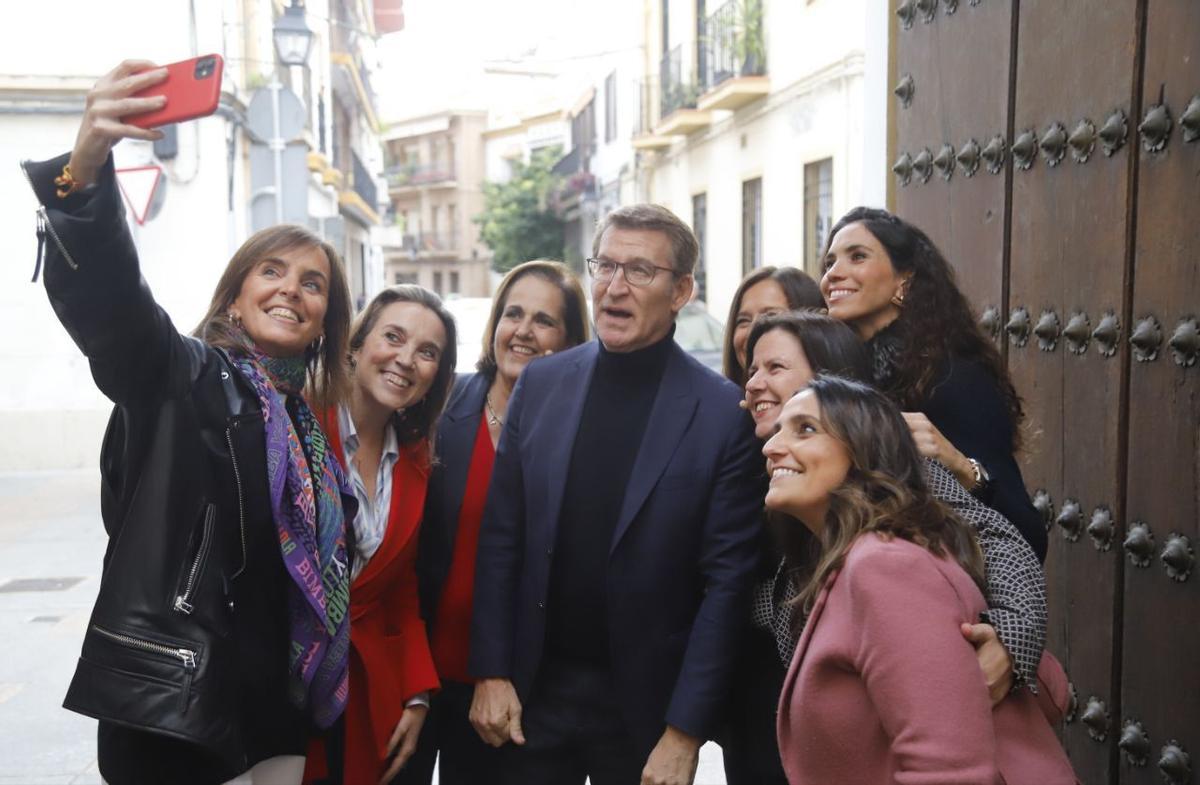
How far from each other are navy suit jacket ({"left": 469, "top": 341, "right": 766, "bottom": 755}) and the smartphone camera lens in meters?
1.30

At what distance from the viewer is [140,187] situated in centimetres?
1092

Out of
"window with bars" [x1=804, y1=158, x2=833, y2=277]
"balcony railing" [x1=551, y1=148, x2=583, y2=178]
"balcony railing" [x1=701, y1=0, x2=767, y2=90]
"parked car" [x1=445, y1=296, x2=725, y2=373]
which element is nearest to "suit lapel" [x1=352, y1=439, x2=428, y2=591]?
"parked car" [x1=445, y1=296, x2=725, y2=373]

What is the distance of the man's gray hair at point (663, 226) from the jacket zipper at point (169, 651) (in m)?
1.40

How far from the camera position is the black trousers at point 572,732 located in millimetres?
3131

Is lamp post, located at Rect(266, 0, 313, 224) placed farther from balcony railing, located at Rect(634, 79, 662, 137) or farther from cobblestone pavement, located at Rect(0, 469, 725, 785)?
balcony railing, located at Rect(634, 79, 662, 137)

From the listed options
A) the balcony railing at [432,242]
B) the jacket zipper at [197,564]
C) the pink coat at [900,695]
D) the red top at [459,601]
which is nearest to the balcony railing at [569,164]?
the balcony railing at [432,242]

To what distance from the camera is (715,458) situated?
3.08 meters

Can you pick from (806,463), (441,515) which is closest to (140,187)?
(441,515)

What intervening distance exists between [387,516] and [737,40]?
14.9 meters

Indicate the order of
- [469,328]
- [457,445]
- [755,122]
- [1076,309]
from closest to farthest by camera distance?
[1076,309]
[457,445]
[469,328]
[755,122]

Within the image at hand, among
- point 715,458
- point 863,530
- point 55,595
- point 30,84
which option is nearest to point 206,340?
point 715,458

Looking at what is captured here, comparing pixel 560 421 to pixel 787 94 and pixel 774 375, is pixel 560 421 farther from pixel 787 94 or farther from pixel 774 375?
pixel 787 94

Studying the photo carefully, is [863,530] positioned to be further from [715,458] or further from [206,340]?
[206,340]

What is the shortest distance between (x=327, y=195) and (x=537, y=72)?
2158cm
